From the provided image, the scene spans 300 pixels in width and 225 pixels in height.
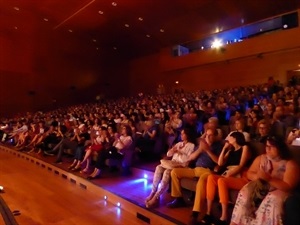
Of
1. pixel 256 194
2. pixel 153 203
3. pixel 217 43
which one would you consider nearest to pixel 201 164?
pixel 153 203

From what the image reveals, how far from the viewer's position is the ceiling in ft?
26.7

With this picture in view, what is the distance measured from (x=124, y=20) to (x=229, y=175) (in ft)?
28.0

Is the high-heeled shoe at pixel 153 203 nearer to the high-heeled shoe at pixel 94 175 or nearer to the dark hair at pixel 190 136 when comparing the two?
the dark hair at pixel 190 136

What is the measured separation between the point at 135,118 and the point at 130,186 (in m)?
2.03

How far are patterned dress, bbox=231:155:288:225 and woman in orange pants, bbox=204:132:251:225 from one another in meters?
0.17

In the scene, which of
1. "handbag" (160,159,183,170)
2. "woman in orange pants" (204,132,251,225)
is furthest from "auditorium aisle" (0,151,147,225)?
"woman in orange pants" (204,132,251,225)

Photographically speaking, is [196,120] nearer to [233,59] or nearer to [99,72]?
[233,59]

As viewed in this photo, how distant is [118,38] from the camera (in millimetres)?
12070

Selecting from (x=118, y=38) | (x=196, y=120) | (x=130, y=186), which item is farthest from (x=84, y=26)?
(x=130, y=186)

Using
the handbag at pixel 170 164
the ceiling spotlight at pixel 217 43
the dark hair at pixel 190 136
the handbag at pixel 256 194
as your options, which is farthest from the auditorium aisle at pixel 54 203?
the ceiling spotlight at pixel 217 43

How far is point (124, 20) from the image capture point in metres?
9.93

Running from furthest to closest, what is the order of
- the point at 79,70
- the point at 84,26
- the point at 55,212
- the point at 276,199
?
the point at 79,70 < the point at 84,26 < the point at 55,212 < the point at 276,199

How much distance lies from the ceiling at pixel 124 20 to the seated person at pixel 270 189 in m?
6.47

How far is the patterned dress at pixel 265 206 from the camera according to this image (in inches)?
68.6
